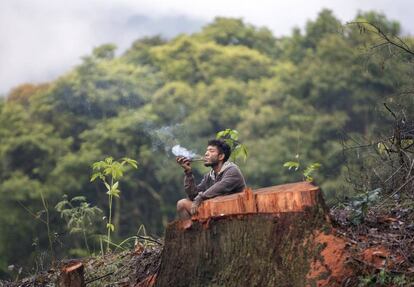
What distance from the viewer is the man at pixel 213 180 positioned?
7141 mm

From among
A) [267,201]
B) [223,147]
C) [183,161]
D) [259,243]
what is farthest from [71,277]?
[223,147]

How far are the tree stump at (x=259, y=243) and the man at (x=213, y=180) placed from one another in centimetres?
28

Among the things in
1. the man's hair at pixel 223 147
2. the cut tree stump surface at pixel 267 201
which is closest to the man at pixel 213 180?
the man's hair at pixel 223 147

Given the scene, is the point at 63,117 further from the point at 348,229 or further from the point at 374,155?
the point at 348,229

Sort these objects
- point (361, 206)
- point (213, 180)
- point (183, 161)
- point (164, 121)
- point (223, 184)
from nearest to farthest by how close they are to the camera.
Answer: point (361, 206) < point (183, 161) < point (223, 184) < point (213, 180) < point (164, 121)

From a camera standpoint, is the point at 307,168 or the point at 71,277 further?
the point at 307,168

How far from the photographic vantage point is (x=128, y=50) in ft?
141

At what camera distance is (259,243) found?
19.9 feet

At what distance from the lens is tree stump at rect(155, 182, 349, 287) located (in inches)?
229

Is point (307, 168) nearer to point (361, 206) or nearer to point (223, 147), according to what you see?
point (223, 147)

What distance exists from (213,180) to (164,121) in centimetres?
2621

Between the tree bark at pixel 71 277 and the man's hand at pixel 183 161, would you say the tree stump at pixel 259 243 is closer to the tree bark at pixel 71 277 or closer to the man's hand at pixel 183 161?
the tree bark at pixel 71 277

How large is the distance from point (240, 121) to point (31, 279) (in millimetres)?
25117

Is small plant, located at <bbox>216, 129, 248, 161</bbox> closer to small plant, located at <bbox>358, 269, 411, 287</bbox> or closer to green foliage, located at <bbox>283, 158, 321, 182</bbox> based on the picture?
green foliage, located at <bbox>283, 158, 321, 182</bbox>
